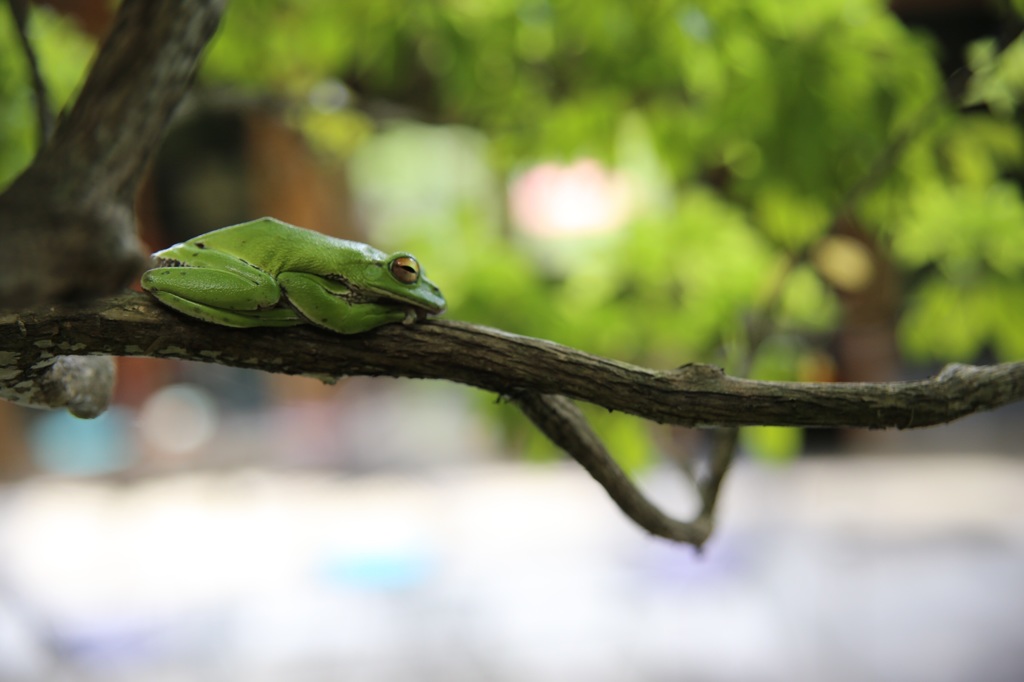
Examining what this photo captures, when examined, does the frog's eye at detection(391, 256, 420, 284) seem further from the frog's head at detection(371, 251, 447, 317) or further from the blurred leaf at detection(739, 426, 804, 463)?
the blurred leaf at detection(739, 426, 804, 463)

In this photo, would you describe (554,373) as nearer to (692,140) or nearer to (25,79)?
(692,140)

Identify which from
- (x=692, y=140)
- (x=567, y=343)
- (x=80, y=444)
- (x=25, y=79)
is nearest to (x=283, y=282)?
(x=567, y=343)

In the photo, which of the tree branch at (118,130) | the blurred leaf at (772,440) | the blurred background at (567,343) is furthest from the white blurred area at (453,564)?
the tree branch at (118,130)

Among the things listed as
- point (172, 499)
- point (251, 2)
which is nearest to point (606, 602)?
point (172, 499)

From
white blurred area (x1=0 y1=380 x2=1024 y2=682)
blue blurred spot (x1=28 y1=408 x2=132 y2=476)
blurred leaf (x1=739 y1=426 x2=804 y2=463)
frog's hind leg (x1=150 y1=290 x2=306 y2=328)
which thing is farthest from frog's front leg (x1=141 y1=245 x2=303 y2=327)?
blue blurred spot (x1=28 y1=408 x2=132 y2=476)

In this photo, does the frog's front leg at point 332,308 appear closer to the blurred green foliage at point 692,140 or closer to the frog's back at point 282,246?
the frog's back at point 282,246

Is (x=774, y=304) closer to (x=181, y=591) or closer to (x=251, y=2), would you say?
(x=251, y=2)
